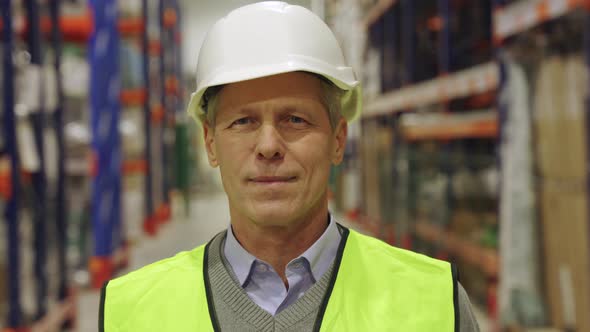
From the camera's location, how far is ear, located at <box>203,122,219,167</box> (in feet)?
3.43

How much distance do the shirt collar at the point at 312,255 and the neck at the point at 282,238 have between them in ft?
0.05

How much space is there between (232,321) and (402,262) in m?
0.32

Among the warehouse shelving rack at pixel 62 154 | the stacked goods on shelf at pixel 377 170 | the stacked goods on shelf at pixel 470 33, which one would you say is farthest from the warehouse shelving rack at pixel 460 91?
the warehouse shelving rack at pixel 62 154

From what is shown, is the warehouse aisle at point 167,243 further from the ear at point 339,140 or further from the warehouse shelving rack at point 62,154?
the ear at point 339,140

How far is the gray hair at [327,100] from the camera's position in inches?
39.1

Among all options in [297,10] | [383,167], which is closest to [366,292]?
[297,10]

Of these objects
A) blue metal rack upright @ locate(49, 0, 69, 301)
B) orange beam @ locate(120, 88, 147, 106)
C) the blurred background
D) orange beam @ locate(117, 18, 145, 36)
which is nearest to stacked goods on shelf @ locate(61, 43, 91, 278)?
the blurred background

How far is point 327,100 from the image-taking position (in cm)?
99

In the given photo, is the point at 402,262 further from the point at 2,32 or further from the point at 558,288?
the point at 2,32

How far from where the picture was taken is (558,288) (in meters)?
2.85

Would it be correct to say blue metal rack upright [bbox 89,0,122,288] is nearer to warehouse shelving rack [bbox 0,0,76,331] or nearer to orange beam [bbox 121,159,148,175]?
warehouse shelving rack [bbox 0,0,76,331]

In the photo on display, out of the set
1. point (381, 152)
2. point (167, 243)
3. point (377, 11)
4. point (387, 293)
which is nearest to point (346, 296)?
point (387, 293)

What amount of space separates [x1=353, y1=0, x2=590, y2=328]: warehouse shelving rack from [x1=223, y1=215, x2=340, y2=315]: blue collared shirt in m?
1.76

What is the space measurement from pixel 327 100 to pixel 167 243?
527 centimetres
